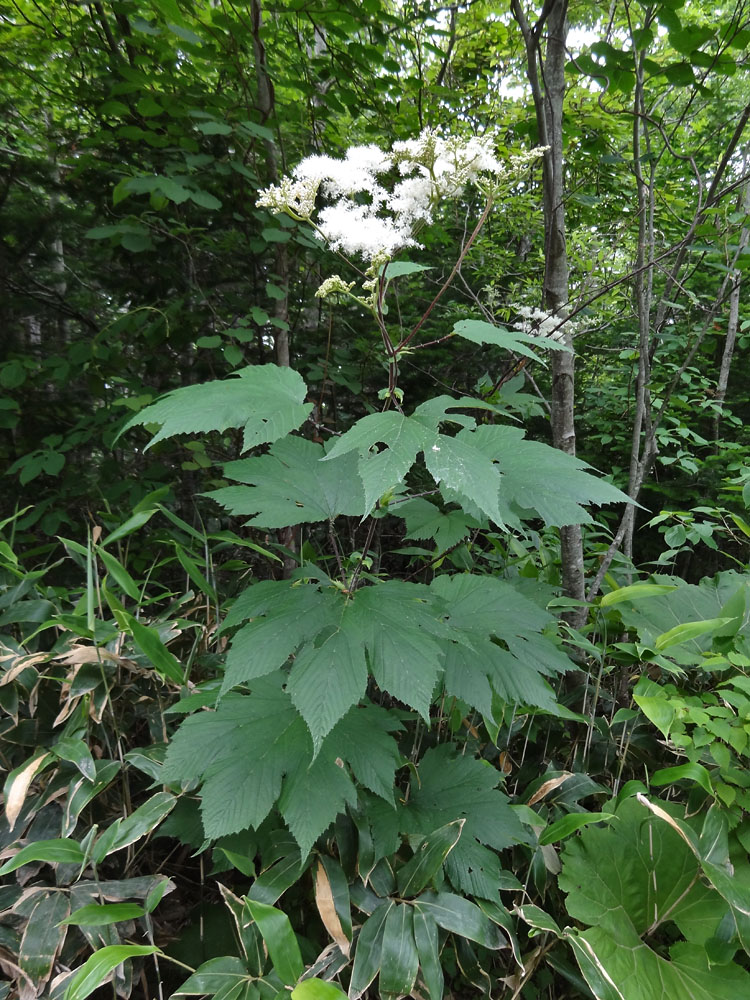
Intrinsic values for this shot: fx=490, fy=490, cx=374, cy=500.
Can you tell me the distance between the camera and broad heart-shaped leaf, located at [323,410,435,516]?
26.6 inches

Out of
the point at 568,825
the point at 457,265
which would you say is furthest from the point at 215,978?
the point at 457,265

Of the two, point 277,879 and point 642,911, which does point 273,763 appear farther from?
point 642,911

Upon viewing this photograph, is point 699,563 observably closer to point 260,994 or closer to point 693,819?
point 693,819

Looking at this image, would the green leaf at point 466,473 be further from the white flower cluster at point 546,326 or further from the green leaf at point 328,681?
the white flower cluster at point 546,326

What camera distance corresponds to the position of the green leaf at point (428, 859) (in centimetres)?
94

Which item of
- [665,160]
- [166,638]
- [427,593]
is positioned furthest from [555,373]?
[665,160]

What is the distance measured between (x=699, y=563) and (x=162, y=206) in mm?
3960

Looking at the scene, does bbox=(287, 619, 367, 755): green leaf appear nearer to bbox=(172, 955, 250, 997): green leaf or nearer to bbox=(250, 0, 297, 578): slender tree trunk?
bbox=(172, 955, 250, 997): green leaf

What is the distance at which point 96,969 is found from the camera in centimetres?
77

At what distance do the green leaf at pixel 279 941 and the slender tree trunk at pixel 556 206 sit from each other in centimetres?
119

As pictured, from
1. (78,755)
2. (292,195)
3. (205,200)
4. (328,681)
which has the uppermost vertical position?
(205,200)

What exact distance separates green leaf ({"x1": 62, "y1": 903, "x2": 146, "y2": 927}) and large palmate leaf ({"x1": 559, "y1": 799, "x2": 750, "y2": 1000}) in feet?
2.68

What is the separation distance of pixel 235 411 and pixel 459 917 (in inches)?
40.9

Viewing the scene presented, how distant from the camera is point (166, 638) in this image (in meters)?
1.39
